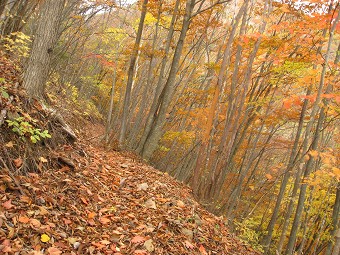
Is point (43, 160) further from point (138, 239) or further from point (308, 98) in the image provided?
point (308, 98)

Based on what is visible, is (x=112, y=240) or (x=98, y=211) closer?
(x=112, y=240)

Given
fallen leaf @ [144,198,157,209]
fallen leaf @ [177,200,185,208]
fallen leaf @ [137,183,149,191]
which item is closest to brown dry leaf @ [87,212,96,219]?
fallen leaf @ [144,198,157,209]

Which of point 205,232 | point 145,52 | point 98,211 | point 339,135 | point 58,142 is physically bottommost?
point 205,232

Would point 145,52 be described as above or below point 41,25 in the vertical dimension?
above

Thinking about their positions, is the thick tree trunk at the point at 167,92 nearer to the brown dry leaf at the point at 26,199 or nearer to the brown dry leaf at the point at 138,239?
the brown dry leaf at the point at 138,239

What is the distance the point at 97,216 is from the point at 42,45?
2.74 metres

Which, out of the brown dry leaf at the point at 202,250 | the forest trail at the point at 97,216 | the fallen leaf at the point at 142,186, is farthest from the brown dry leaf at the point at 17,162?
the brown dry leaf at the point at 202,250

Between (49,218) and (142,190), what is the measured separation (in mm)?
1959

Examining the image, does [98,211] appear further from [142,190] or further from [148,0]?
[148,0]

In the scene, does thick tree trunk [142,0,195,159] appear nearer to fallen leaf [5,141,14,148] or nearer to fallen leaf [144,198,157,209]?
fallen leaf [144,198,157,209]

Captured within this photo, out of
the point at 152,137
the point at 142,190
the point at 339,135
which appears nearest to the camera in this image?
the point at 142,190

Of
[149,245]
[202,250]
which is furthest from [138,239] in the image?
[202,250]

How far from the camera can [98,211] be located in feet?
11.5

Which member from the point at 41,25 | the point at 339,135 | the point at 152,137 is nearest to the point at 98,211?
the point at 41,25
